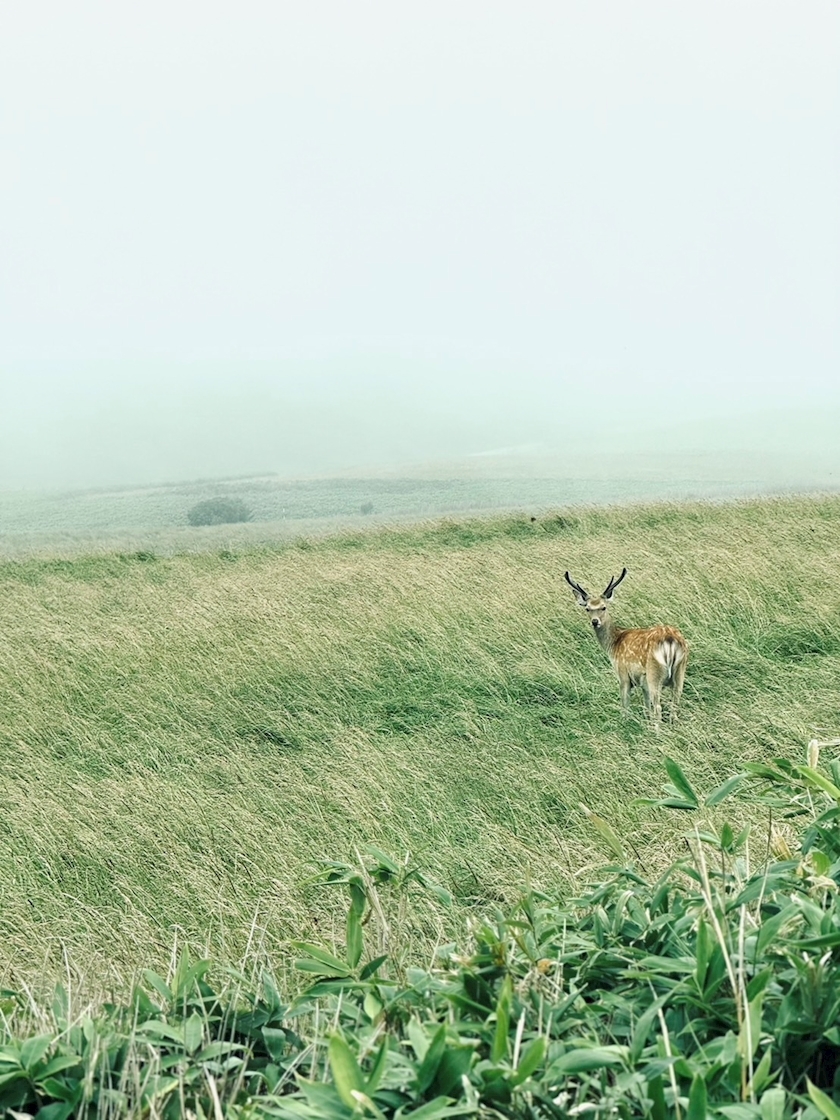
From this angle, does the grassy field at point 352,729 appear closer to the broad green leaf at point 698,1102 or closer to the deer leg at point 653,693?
the deer leg at point 653,693

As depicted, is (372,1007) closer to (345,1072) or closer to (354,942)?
(354,942)

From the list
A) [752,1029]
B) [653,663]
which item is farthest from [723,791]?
[653,663]

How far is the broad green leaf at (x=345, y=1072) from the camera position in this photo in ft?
5.87

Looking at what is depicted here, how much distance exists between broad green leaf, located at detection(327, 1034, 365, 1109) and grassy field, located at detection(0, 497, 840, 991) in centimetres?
107

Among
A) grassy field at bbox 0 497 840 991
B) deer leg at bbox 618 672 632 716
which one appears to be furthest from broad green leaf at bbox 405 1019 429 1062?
deer leg at bbox 618 672 632 716

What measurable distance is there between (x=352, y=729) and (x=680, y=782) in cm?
717

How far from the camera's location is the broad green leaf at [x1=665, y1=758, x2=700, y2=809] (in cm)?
274

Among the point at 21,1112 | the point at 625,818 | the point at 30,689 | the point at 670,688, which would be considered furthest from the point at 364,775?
the point at 21,1112

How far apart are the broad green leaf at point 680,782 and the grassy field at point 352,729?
67 centimetres

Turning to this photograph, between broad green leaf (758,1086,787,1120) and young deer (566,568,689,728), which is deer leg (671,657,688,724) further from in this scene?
broad green leaf (758,1086,787,1120)

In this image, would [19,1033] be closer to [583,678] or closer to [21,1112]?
[21,1112]

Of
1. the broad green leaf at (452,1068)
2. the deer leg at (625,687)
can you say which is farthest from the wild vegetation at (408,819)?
the deer leg at (625,687)

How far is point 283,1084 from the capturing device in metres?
2.33

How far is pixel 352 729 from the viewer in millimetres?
9828
